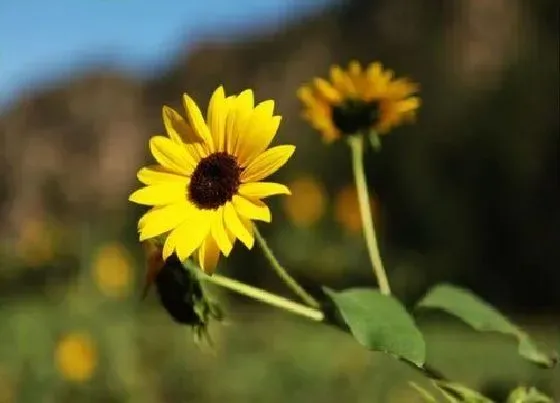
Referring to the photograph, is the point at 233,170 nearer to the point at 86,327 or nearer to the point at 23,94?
the point at 86,327

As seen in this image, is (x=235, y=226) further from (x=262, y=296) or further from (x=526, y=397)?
(x=526, y=397)

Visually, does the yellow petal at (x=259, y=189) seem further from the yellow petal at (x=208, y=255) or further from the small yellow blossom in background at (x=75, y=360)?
the small yellow blossom in background at (x=75, y=360)

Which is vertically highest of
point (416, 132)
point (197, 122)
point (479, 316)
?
point (416, 132)

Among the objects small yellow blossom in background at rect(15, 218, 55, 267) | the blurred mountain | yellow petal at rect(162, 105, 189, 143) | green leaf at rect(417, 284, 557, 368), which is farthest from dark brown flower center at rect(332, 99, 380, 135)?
the blurred mountain

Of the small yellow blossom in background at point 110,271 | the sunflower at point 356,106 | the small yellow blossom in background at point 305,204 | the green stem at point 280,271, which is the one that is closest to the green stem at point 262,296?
the green stem at point 280,271

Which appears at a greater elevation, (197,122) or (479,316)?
(197,122)

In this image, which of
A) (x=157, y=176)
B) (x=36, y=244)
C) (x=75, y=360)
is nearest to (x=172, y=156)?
(x=157, y=176)

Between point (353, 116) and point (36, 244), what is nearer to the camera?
point (353, 116)
